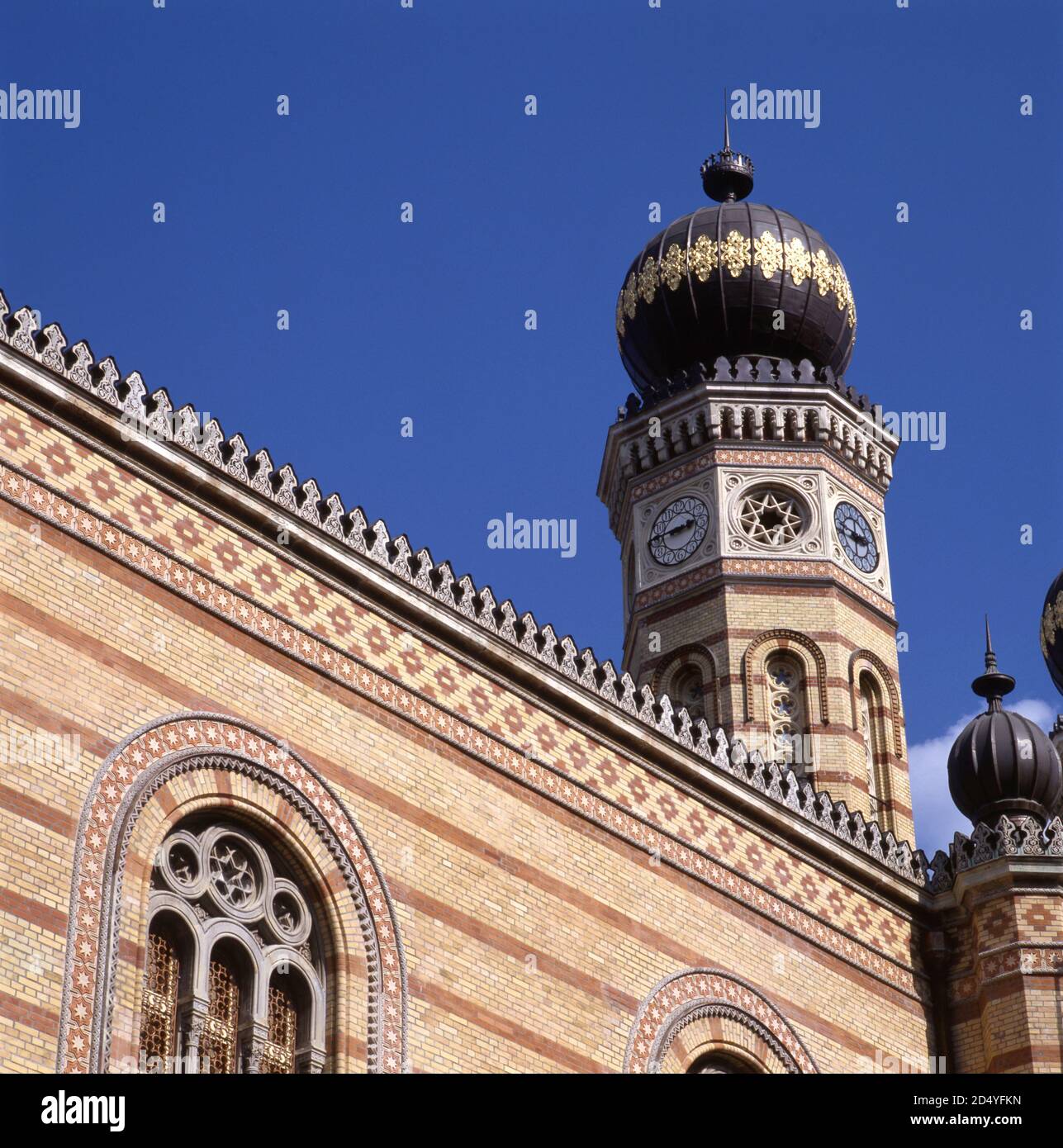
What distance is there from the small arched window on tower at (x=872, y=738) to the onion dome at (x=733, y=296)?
320 centimetres

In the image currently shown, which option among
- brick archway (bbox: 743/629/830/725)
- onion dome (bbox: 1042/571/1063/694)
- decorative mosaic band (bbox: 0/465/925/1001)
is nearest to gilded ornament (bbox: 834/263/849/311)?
brick archway (bbox: 743/629/830/725)

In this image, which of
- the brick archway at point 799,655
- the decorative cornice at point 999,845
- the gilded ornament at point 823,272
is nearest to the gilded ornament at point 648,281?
the gilded ornament at point 823,272

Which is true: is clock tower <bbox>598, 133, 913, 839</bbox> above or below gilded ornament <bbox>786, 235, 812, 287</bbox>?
below

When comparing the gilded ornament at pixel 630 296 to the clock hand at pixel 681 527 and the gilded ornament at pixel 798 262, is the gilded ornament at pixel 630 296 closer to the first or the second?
the gilded ornament at pixel 798 262

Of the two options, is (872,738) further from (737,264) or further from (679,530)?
(737,264)

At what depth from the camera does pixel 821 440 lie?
2073 centimetres

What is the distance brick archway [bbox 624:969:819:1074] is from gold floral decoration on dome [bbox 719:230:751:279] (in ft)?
29.1

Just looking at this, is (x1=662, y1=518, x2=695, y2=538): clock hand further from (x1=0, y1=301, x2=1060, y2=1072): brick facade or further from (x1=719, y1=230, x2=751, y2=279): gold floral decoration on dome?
(x1=0, y1=301, x2=1060, y2=1072): brick facade

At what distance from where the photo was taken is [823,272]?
2139 cm

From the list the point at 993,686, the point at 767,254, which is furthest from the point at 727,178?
the point at 993,686

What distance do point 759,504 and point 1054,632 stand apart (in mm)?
6395

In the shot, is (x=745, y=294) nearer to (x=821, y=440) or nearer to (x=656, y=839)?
(x=821, y=440)

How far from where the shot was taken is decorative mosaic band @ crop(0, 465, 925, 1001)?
38.1ft

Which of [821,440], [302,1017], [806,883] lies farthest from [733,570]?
[302,1017]
